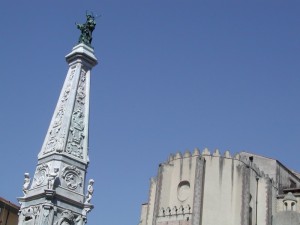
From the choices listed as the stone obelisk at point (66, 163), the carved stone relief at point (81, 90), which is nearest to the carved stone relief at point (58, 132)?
the stone obelisk at point (66, 163)

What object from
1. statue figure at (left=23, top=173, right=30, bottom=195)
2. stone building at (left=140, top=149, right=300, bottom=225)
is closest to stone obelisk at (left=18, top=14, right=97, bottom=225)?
statue figure at (left=23, top=173, right=30, bottom=195)

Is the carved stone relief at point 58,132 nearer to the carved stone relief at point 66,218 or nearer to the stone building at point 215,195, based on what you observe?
the carved stone relief at point 66,218

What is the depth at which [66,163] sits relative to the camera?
13.7m

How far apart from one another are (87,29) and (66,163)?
13.8 feet

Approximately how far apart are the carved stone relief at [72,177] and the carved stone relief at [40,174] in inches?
18.1

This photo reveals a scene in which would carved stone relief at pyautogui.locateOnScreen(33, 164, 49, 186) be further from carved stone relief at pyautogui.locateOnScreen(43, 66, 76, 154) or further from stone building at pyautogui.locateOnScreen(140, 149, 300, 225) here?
stone building at pyautogui.locateOnScreen(140, 149, 300, 225)

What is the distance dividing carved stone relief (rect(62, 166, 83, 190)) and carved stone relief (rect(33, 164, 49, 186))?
1.51 ft

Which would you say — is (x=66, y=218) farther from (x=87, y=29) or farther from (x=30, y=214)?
(x=87, y=29)

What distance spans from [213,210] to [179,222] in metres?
2.51

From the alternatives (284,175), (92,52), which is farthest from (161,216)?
(92,52)

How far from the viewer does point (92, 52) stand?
615 inches

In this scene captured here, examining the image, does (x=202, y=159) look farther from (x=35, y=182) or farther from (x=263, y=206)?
(x=35, y=182)

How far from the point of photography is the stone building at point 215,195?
38469mm

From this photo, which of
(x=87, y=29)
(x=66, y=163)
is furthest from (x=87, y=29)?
(x=66, y=163)
